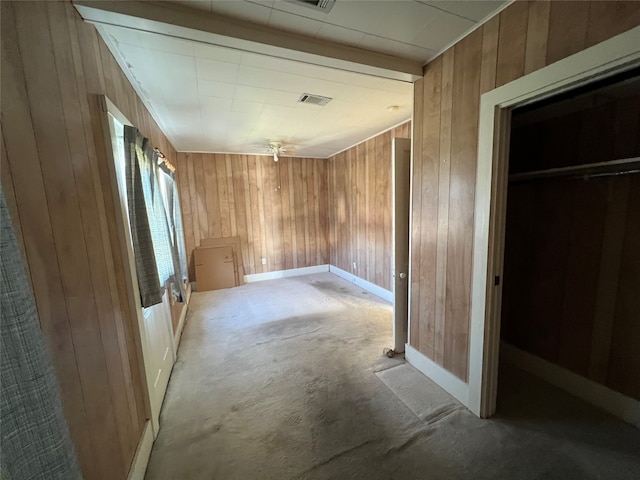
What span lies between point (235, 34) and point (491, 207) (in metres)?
1.78

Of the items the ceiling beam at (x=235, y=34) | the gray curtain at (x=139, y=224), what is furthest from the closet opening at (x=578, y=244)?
the gray curtain at (x=139, y=224)

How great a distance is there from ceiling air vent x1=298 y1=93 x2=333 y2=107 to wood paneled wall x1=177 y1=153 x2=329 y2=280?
8.77 feet

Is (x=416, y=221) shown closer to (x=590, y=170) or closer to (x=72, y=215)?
(x=590, y=170)

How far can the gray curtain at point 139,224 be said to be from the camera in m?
1.59

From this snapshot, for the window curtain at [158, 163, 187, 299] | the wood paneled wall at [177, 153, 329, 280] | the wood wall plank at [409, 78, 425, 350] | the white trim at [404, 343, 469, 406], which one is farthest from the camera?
the wood paneled wall at [177, 153, 329, 280]

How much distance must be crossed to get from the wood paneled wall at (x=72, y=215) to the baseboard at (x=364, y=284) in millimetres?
3200

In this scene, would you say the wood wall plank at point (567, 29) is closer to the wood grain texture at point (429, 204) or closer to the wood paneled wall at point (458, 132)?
the wood paneled wall at point (458, 132)

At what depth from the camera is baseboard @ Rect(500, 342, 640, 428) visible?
1.64m

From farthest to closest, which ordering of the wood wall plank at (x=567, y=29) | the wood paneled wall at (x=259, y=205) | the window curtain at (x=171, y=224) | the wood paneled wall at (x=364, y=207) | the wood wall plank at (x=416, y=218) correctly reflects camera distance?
1. the wood paneled wall at (x=259, y=205)
2. the wood paneled wall at (x=364, y=207)
3. the window curtain at (x=171, y=224)
4. the wood wall plank at (x=416, y=218)
5. the wood wall plank at (x=567, y=29)

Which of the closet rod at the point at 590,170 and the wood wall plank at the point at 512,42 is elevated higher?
the wood wall plank at the point at 512,42

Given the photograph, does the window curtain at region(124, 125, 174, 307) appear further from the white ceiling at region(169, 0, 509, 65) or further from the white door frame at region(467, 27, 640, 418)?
the white door frame at region(467, 27, 640, 418)

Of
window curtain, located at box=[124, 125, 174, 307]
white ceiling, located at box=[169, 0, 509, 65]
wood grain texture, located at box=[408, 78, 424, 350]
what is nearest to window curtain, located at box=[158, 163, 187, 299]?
window curtain, located at box=[124, 125, 174, 307]

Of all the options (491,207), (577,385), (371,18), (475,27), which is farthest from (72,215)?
(577,385)

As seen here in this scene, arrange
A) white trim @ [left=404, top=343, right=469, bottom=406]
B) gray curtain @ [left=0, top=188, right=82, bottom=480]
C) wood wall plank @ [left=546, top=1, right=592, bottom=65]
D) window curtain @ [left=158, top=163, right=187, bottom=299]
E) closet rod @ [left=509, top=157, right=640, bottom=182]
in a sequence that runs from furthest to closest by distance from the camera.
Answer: window curtain @ [left=158, top=163, right=187, bottom=299]
white trim @ [left=404, top=343, right=469, bottom=406]
closet rod @ [left=509, top=157, right=640, bottom=182]
wood wall plank @ [left=546, top=1, right=592, bottom=65]
gray curtain @ [left=0, top=188, right=82, bottom=480]
